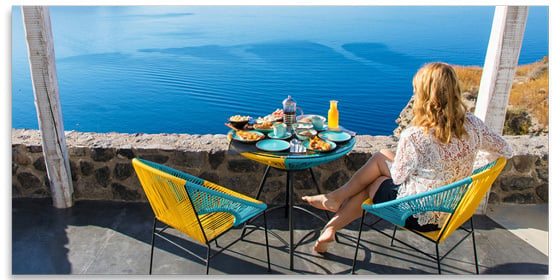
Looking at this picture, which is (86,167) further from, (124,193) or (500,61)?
(500,61)

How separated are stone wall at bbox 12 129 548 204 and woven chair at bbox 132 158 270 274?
0.85 m

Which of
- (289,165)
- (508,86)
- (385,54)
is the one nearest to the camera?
(289,165)

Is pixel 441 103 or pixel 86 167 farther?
pixel 86 167

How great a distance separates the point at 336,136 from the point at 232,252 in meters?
0.89

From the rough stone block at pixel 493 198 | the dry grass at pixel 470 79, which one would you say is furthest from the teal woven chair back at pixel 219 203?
the dry grass at pixel 470 79

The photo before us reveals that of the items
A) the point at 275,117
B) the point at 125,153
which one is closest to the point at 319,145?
the point at 275,117

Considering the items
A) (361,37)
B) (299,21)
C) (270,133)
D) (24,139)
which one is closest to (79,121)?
(299,21)

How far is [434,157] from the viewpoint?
2.03 metres

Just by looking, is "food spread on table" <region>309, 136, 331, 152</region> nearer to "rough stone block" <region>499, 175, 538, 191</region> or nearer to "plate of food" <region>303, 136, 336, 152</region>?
"plate of food" <region>303, 136, 336, 152</region>

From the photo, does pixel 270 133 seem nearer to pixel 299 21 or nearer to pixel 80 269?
pixel 80 269

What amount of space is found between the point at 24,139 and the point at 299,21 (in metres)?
24.4

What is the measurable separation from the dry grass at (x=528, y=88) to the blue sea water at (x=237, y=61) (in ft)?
7.17

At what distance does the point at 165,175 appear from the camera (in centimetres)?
181
